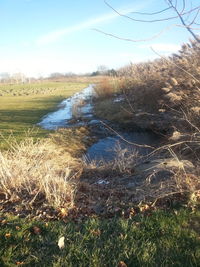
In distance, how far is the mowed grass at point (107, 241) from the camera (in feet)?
11.5

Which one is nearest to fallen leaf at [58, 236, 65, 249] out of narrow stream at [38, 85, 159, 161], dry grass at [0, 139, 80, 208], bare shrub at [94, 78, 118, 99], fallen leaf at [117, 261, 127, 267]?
fallen leaf at [117, 261, 127, 267]

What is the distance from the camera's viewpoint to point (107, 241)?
152 inches

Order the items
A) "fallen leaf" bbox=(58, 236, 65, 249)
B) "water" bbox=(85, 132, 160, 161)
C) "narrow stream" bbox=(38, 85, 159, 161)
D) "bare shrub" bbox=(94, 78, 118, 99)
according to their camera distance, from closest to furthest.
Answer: "fallen leaf" bbox=(58, 236, 65, 249)
"narrow stream" bbox=(38, 85, 159, 161)
"water" bbox=(85, 132, 160, 161)
"bare shrub" bbox=(94, 78, 118, 99)

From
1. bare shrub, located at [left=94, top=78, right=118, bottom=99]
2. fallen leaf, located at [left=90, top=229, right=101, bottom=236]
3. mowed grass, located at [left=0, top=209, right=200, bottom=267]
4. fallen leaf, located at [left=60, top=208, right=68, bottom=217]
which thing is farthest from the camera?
bare shrub, located at [left=94, top=78, right=118, bottom=99]

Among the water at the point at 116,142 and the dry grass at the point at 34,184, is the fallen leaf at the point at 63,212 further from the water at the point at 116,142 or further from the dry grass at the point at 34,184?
the water at the point at 116,142

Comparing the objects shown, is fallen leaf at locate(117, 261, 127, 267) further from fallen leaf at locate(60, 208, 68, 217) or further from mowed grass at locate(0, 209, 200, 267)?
fallen leaf at locate(60, 208, 68, 217)

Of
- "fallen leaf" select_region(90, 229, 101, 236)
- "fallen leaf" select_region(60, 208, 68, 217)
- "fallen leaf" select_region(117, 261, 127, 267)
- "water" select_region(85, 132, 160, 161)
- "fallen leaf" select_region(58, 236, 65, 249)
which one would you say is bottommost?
"water" select_region(85, 132, 160, 161)

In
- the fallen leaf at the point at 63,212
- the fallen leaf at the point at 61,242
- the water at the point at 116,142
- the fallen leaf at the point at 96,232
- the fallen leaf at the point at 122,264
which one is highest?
the fallen leaf at the point at 61,242

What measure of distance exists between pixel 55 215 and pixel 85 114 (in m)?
19.5

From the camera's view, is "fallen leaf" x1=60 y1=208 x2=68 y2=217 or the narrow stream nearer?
"fallen leaf" x1=60 y1=208 x2=68 y2=217

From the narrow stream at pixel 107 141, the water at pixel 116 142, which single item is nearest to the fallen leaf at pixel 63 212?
the narrow stream at pixel 107 141

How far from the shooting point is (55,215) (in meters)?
4.82

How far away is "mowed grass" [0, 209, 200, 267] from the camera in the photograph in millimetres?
3504

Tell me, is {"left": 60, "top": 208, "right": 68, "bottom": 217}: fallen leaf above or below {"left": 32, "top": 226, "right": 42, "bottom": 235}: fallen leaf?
below
